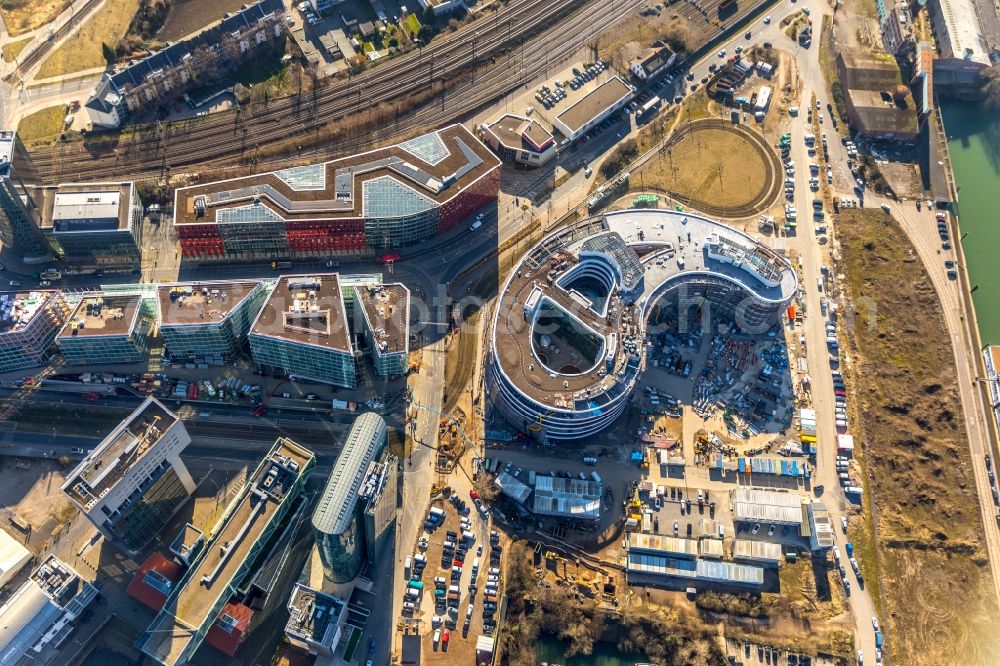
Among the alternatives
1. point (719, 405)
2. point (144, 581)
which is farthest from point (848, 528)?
point (144, 581)

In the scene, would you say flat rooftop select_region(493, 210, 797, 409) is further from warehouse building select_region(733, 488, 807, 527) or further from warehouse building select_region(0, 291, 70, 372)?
warehouse building select_region(0, 291, 70, 372)

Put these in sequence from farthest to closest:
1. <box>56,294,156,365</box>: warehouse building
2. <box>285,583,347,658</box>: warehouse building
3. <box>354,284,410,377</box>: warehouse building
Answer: <box>354,284,410,377</box>: warehouse building < <box>56,294,156,365</box>: warehouse building < <box>285,583,347,658</box>: warehouse building

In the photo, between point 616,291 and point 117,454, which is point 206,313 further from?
point 616,291

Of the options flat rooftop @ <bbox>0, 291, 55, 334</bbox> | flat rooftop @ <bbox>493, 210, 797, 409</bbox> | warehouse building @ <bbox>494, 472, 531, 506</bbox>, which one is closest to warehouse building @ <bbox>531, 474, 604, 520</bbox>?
Answer: warehouse building @ <bbox>494, 472, 531, 506</bbox>

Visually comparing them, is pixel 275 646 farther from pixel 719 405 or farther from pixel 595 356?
pixel 719 405

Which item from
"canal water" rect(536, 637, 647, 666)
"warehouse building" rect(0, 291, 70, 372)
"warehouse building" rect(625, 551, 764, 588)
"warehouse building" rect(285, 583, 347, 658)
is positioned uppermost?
"warehouse building" rect(0, 291, 70, 372)

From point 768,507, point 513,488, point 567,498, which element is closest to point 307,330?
point 513,488

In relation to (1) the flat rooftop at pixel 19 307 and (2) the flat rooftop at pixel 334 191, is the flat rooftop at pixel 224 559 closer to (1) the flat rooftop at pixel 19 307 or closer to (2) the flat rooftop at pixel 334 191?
(2) the flat rooftop at pixel 334 191
